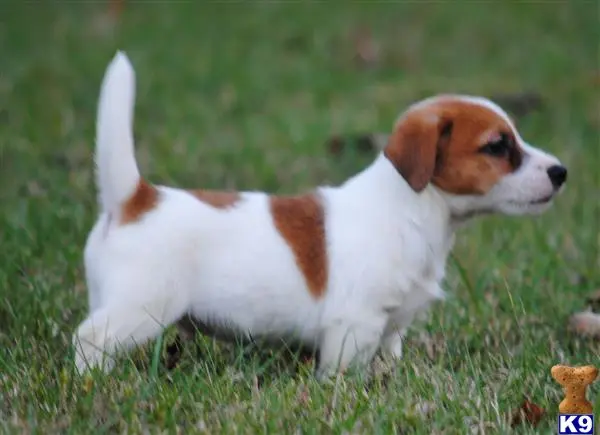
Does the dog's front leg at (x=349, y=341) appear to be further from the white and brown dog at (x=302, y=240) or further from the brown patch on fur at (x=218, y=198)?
the brown patch on fur at (x=218, y=198)

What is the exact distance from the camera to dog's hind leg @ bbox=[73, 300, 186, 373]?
12.4 ft

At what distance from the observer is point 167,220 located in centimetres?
387

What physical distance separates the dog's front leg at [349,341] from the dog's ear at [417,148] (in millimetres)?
473

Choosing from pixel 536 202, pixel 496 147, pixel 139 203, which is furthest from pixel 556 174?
pixel 139 203

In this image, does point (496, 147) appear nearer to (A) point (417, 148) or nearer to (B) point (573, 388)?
(A) point (417, 148)

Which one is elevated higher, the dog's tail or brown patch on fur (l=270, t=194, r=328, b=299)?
the dog's tail

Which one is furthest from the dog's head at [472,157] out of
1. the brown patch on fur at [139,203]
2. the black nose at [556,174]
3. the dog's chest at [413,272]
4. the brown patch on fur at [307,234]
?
the brown patch on fur at [139,203]

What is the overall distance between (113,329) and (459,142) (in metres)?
1.30

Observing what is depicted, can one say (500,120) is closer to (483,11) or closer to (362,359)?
(362,359)

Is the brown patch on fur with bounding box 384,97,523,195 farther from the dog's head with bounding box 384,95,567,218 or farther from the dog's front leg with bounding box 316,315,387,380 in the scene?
the dog's front leg with bounding box 316,315,387,380

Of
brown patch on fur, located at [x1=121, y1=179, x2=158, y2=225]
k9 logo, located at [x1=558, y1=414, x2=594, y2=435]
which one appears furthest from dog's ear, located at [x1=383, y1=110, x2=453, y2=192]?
k9 logo, located at [x1=558, y1=414, x2=594, y2=435]

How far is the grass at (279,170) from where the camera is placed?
3502 millimetres

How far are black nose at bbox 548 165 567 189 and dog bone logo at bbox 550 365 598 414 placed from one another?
2.93 ft

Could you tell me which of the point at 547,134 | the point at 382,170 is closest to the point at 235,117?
the point at 547,134
